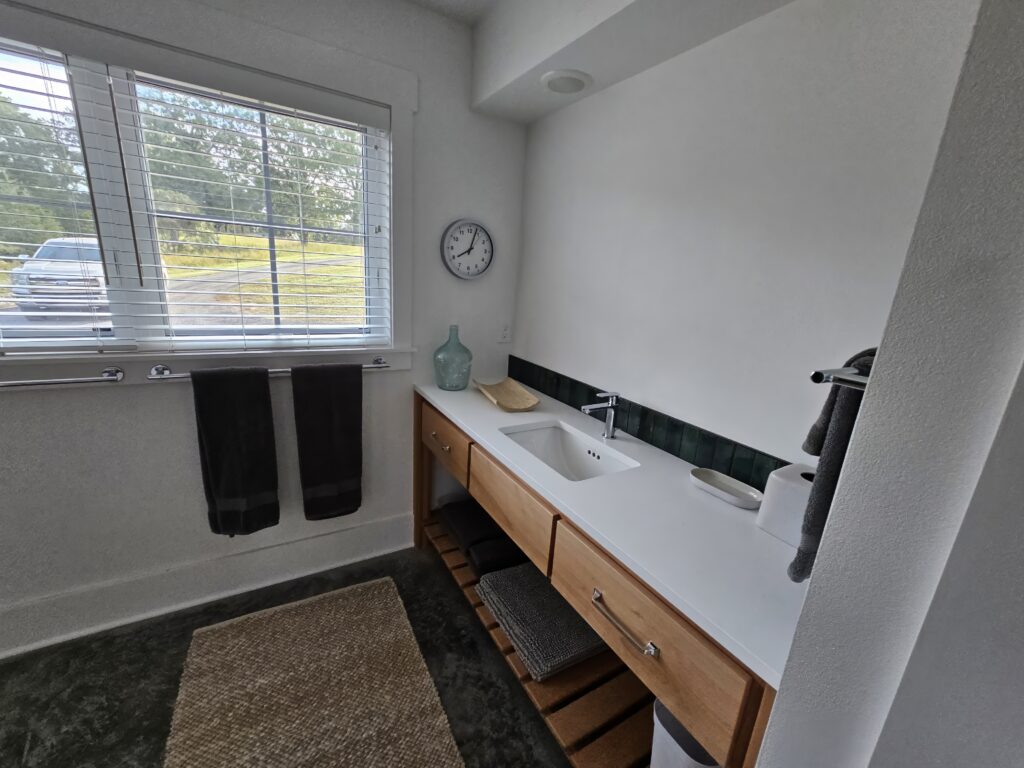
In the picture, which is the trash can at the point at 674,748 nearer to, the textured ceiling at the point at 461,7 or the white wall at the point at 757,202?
the white wall at the point at 757,202

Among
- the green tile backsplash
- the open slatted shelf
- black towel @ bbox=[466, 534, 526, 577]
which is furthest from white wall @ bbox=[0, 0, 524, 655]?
the open slatted shelf

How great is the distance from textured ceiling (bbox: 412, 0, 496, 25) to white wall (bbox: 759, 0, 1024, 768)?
1.75m

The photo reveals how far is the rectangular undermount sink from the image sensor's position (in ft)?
4.86

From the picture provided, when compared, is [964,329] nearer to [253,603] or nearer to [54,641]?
[253,603]

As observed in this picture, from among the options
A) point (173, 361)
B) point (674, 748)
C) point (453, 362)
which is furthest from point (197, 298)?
point (674, 748)

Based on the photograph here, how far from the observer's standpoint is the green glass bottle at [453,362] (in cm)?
194

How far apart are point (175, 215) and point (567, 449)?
1.60 m

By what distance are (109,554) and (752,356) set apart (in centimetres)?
231

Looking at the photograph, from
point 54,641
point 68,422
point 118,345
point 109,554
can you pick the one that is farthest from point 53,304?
point 54,641

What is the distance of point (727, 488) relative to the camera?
1.18 m

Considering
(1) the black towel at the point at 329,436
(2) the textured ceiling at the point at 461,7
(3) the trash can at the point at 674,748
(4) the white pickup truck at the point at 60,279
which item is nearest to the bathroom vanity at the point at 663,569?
(3) the trash can at the point at 674,748

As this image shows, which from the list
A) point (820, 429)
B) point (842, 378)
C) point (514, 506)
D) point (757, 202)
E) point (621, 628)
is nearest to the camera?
point (842, 378)

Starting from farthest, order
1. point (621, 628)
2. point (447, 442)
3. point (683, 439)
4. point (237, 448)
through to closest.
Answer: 1. point (447, 442)
2. point (237, 448)
3. point (683, 439)
4. point (621, 628)

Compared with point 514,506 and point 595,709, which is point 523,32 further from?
point 595,709
